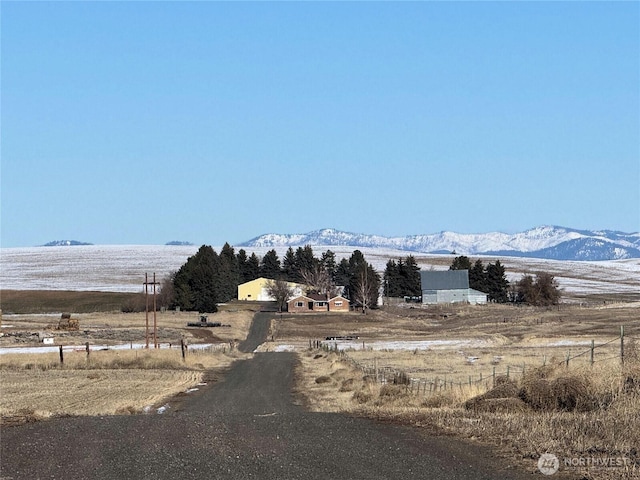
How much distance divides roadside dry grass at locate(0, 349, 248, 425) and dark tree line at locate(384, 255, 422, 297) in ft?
301

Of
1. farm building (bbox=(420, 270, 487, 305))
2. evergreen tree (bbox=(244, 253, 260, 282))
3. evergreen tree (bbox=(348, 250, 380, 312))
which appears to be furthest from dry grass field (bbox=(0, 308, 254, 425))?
evergreen tree (bbox=(244, 253, 260, 282))

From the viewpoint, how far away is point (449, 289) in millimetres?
145250

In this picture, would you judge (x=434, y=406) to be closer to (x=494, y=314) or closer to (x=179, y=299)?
(x=494, y=314)

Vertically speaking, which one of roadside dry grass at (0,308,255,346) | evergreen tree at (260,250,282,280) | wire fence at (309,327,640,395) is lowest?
roadside dry grass at (0,308,255,346)

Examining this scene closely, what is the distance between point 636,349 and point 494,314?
9872 centimetres

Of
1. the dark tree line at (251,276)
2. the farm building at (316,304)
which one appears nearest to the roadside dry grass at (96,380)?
the dark tree line at (251,276)

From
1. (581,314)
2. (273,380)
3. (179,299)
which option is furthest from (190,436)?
(179,299)

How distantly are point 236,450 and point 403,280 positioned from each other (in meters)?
145

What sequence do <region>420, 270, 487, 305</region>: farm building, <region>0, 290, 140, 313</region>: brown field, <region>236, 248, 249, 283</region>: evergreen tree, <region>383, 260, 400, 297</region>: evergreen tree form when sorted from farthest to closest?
1. <region>236, 248, 249, 283</region>: evergreen tree
2. <region>383, 260, 400, 297</region>: evergreen tree
3. <region>420, 270, 487, 305</region>: farm building
4. <region>0, 290, 140, 313</region>: brown field

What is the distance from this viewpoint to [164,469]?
479 inches

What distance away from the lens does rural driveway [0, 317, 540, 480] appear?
11.8 metres

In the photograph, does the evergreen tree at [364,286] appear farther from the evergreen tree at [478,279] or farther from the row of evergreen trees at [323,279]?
the evergreen tree at [478,279]

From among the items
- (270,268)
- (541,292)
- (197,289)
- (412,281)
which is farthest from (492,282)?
(197,289)

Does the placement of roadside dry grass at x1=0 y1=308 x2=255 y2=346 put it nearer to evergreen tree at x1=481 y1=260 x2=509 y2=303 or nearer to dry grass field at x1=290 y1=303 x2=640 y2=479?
dry grass field at x1=290 y1=303 x2=640 y2=479
